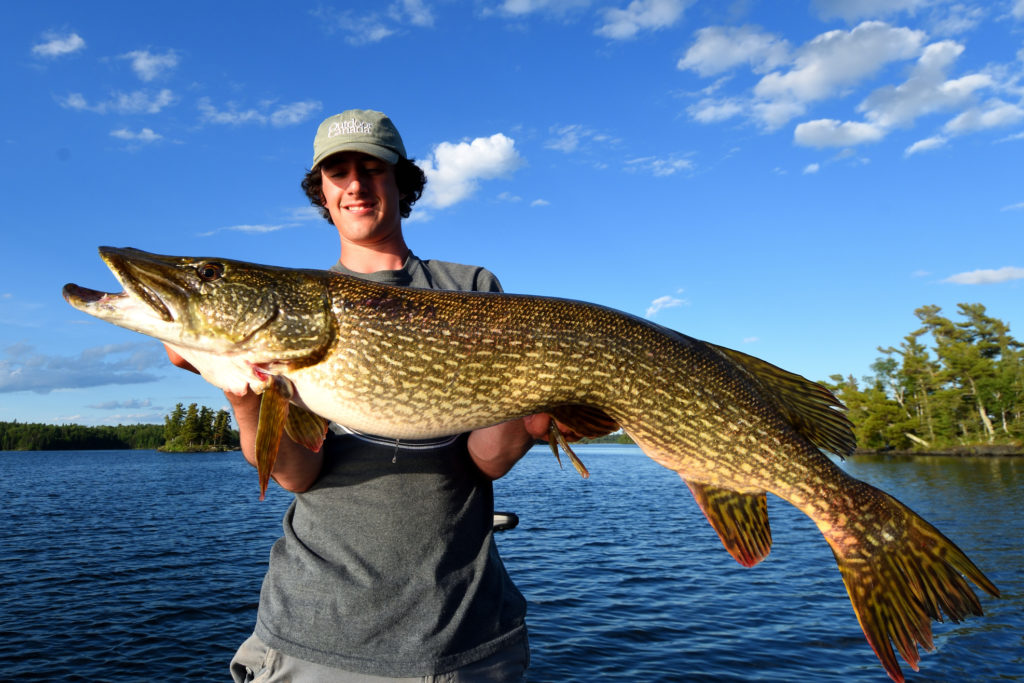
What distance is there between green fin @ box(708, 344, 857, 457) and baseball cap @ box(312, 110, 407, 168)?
62.0 inches

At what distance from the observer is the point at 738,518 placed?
2.27 metres

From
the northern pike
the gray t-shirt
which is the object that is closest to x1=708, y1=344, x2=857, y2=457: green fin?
the northern pike

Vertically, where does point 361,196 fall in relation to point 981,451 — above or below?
above

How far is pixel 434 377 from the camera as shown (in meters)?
2.15

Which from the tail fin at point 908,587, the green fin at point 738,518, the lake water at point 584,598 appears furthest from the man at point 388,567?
the lake water at point 584,598

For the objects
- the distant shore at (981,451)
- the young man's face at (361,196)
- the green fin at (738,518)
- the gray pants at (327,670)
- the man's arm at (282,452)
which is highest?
the young man's face at (361,196)

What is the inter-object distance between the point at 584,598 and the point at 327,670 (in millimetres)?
9954

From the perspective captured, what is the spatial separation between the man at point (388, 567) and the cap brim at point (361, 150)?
3.33 feet

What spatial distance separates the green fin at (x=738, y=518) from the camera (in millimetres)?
2236

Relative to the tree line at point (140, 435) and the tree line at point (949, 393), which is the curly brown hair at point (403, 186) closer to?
the tree line at point (949, 393)

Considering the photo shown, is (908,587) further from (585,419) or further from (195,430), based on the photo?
(195,430)

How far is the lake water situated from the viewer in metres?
8.54

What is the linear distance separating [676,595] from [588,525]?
7.49 meters

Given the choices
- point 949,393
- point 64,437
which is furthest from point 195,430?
point 949,393
